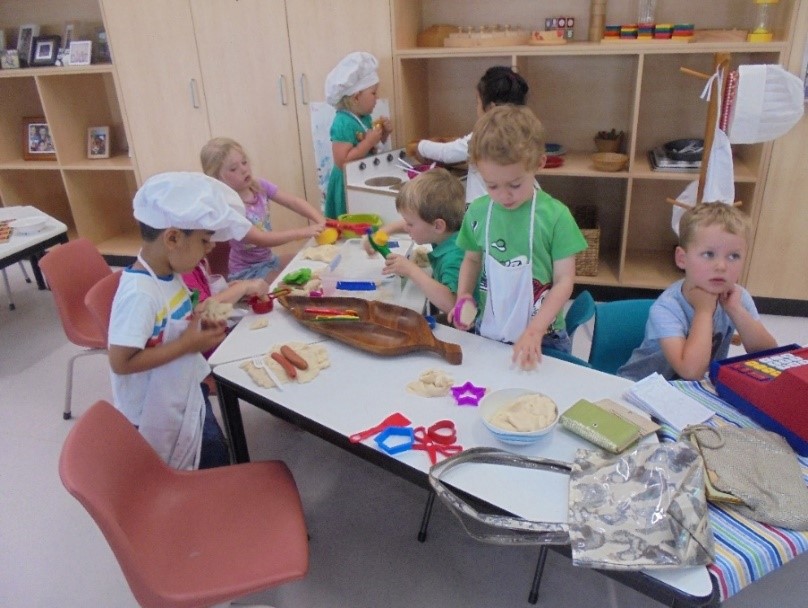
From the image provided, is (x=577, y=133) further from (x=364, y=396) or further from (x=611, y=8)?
(x=364, y=396)

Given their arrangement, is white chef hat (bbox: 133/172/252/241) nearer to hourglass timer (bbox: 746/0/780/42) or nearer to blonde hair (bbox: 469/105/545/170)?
blonde hair (bbox: 469/105/545/170)

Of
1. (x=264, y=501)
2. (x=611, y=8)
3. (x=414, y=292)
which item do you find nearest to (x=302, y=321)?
(x=414, y=292)

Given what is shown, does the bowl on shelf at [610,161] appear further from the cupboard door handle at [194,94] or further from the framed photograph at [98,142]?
the framed photograph at [98,142]

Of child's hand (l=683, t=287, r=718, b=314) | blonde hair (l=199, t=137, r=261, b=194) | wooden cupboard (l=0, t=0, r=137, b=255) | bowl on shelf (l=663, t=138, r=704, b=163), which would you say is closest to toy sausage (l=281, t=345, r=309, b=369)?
child's hand (l=683, t=287, r=718, b=314)

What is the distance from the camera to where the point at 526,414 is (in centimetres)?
119

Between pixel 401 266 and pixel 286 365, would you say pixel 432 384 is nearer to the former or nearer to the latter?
pixel 286 365

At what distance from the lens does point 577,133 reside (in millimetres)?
3389

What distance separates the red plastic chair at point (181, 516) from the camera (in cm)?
111

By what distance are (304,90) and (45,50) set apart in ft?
5.46

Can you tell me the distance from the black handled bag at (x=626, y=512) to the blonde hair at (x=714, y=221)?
67 cm

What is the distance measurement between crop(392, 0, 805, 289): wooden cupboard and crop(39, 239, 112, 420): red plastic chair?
5.65 feet

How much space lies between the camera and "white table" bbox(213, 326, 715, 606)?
1.03 meters

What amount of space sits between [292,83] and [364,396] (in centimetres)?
263

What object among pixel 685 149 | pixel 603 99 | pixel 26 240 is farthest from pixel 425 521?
pixel 603 99
